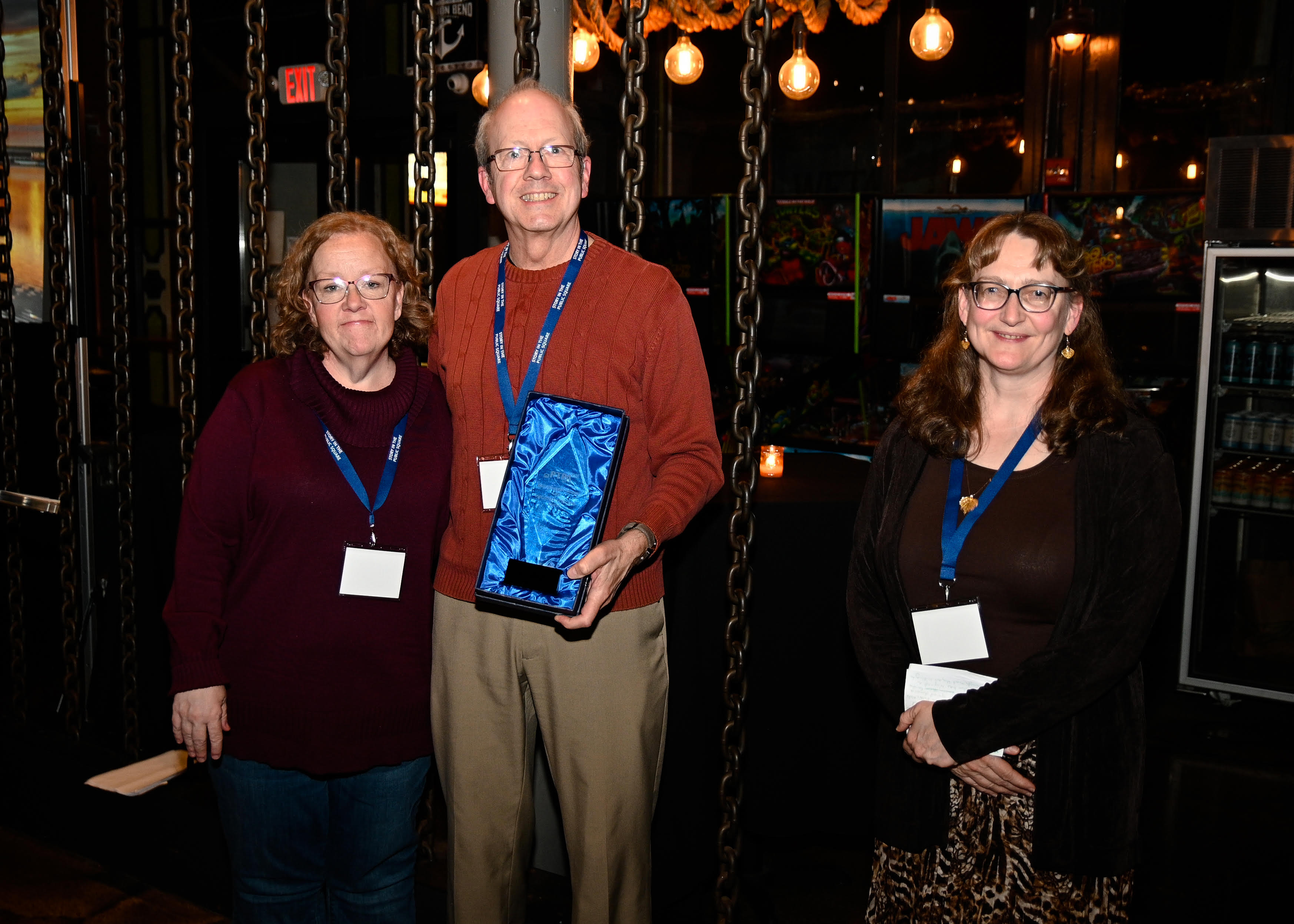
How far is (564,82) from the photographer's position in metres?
2.30

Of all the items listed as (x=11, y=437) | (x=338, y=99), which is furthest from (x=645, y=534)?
(x=11, y=437)

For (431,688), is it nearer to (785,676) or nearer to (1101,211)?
(785,676)

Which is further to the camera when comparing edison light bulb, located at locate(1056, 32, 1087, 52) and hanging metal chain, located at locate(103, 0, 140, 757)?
edison light bulb, located at locate(1056, 32, 1087, 52)

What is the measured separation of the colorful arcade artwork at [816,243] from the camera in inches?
247

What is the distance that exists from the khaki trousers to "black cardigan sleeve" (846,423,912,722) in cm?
34

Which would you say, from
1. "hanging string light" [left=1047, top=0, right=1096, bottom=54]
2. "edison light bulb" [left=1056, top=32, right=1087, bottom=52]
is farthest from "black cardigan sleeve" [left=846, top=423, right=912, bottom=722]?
"edison light bulb" [left=1056, top=32, right=1087, bottom=52]

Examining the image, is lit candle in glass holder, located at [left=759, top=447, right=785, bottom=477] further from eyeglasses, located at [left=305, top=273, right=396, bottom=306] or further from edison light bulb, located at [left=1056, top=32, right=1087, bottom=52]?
edison light bulb, located at [left=1056, top=32, right=1087, bottom=52]

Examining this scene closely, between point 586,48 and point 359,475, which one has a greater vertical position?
point 586,48

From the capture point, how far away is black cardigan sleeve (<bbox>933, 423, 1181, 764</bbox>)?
1648 mm

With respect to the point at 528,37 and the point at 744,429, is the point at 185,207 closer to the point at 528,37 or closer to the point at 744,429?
the point at 528,37

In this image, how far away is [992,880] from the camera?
1791 mm

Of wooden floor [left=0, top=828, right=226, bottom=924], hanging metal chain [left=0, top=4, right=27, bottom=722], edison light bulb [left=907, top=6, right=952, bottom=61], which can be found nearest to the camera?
wooden floor [left=0, top=828, right=226, bottom=924]

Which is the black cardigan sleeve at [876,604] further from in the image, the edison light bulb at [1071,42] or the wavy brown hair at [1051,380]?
the edison light bulb at [1071,42]

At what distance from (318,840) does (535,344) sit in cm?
101
